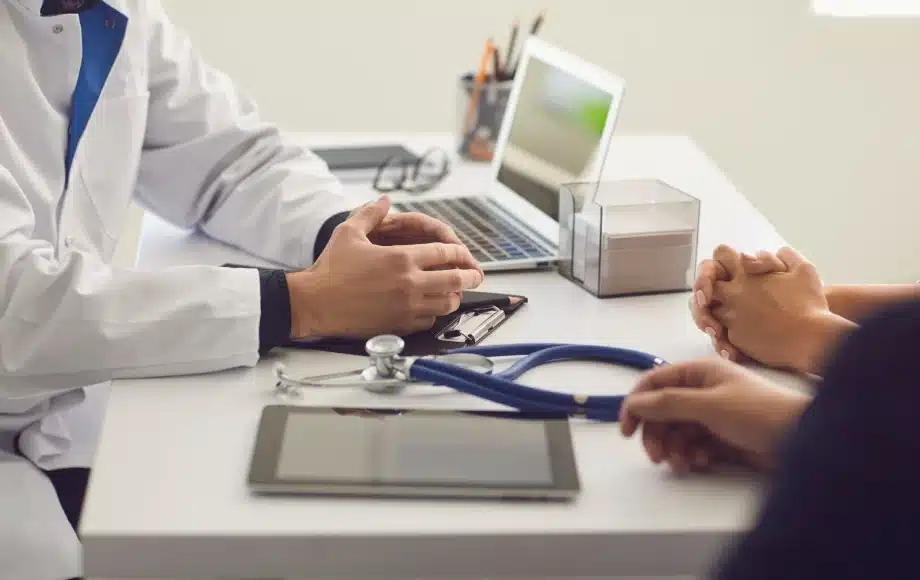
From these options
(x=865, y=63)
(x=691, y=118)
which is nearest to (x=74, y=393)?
(x=691, y=118)

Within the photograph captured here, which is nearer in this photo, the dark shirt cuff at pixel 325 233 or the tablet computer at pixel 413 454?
the tablet computer at pixel 413 454

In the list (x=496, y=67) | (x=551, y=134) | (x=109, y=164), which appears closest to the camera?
(x=109, y=164)

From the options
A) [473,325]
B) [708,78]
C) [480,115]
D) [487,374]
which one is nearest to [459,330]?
[473,325]

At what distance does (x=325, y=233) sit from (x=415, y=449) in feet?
1.82

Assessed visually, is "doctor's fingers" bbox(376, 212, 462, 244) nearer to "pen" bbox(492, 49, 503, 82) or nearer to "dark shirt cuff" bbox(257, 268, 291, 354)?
"dark shirt cuff" bbox(257, 268, 291, 354)

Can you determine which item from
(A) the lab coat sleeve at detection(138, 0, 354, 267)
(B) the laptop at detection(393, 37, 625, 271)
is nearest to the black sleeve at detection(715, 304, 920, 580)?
(B) the laptop at detection(393, 37, 625, 271)

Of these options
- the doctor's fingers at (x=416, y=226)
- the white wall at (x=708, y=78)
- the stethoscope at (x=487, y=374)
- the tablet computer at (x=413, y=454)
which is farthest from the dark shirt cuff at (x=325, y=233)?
the white wall at (x=708, y=78)

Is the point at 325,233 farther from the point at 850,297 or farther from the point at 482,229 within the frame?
the point at 850,297

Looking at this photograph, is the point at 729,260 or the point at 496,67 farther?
the point at 496,67

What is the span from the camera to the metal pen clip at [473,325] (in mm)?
1190

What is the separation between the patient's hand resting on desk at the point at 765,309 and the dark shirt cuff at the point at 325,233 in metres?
0.46

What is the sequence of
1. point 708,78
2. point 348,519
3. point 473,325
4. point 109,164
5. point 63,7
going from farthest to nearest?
point 708,78 → point 109,164 → point 63,7 → point 473,325 → point 348,519

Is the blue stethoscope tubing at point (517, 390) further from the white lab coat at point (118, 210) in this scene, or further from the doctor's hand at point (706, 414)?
the white lab coat at point (118, 210)

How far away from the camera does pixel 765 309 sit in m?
1.14
